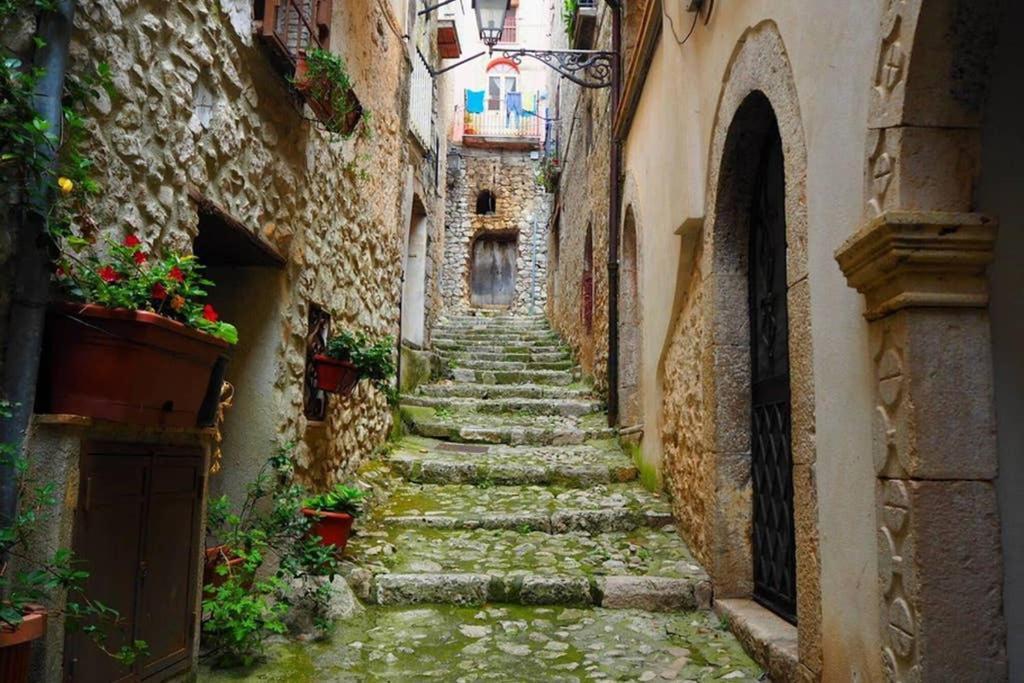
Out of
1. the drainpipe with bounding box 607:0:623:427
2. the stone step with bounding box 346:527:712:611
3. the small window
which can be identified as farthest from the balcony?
the stone step with bounding box 346:527:712:611

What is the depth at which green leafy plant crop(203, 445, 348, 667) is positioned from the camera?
3.03 m

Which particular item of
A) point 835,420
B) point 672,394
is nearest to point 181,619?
point 835,420

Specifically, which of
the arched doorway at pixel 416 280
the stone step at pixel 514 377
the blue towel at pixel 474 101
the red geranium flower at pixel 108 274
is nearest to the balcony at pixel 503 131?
the blue towel at pixel 474 101

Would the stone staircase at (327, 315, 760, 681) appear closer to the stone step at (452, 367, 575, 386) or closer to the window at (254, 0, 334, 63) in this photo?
the stone step at (452, 367, 575, 386)

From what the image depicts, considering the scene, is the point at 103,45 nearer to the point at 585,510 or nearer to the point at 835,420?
the point at 835,420

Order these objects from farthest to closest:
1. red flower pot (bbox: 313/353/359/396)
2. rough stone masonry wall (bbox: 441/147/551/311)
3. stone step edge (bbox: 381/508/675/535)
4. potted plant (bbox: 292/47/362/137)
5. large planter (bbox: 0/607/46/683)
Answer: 1. rough stone masonry wall (bbox: 441/147/551/311)
2. stone step edge (bbox: 381/508/675/535)
3. red flower pot (bbox: 313/353/359/396)
4. potted plant (bbox: 292/47/362/137)
5. large planter (bbox: 0/607/46/683)

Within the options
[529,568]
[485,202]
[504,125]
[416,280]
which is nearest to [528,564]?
[529,568]

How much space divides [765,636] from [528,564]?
4.77 ft

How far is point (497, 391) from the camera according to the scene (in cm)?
830

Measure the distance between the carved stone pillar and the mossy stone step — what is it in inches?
53.0

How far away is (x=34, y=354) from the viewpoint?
6.28 feet

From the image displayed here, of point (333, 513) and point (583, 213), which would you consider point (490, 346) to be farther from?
point (333, 513)

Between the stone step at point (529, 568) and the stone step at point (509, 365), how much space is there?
16.0 feet

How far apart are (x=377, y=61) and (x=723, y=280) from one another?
135 inches
